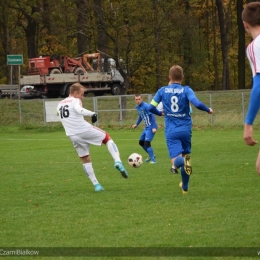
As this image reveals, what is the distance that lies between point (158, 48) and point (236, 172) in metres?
32.5

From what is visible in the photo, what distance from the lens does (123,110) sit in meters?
34.2

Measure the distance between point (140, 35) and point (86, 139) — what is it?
30.5m

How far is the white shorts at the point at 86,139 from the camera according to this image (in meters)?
10.9

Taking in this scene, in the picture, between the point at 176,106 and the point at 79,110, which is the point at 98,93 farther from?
the point at 176,106

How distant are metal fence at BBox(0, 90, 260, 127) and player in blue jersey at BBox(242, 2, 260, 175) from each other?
83.5 ft

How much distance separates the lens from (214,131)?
29453 mm

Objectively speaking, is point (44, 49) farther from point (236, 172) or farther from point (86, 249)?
point (86, 249)

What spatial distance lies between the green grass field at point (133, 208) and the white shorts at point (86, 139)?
72cm

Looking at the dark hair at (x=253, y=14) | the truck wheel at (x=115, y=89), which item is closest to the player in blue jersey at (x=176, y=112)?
the dark hair at (x=253, y=14)

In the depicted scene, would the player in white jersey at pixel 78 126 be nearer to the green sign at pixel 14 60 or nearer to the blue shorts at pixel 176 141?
the blue shorts at pixel 176 141

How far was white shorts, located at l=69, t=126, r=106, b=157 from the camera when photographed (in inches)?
429

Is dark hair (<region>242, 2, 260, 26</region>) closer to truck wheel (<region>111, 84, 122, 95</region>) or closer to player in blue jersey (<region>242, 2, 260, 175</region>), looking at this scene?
player in blue jersey (<region>242, 2, 260, 175</region>)

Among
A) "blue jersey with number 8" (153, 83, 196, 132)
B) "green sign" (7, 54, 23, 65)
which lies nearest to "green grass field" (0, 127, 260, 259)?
"blue jersey with number 8" (153, 83, 196, 132)

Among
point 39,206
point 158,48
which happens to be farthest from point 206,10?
point 39,206
